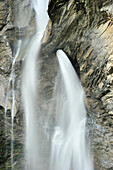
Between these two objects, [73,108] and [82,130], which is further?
[73,108]

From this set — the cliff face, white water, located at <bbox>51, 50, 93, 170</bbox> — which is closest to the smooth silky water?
white water, located at <bbox>51, 50, 93, 170</bbox>

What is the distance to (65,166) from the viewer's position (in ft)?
18.9

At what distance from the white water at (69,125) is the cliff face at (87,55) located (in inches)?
13.9

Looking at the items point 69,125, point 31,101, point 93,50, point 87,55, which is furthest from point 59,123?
point 93,50

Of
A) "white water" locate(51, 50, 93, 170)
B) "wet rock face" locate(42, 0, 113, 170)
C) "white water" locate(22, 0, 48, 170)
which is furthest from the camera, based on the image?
"white water" locate(22, 0, 48, 170)

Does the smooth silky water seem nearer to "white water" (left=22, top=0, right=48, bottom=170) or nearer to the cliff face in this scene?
"white water" (left=22, top=0, right=48, bottom=170)

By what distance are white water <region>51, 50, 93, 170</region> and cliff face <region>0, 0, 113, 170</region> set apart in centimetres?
35

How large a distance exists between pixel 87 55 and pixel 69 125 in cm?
332

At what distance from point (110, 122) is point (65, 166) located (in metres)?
2.78

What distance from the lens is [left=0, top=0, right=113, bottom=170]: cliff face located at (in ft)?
16.8

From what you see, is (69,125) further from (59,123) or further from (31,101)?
(31,101)

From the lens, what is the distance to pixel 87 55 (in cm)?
587

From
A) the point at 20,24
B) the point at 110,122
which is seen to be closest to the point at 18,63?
the point at 20,24

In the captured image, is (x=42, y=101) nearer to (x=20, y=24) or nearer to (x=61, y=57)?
(x=61, y=57)
